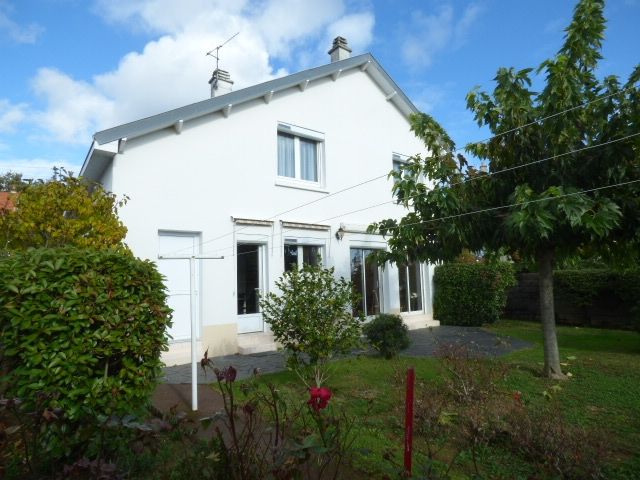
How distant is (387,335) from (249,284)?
375 cm

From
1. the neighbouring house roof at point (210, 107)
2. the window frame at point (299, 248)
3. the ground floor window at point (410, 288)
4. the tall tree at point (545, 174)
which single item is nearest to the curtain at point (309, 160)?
the neighbouring house roof at point (210, 107)

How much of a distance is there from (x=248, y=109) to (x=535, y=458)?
9.72 meters

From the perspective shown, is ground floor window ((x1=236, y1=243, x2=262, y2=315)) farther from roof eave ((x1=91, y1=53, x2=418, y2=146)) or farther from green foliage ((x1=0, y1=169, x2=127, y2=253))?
green foliage ((x1=0, y1=169, x2=127, y2=253))

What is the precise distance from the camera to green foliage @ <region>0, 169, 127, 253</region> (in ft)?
24.0

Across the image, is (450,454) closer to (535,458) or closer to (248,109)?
(535,458)

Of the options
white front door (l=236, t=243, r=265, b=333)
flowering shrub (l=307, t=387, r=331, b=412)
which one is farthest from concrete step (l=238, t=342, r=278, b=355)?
flowering shrub (l=307, t=387, r=331, b=412)

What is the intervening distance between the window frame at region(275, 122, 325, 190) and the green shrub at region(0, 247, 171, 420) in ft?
26.7

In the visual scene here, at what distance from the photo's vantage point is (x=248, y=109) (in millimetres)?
11430

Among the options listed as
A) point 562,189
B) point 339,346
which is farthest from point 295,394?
point 562,189

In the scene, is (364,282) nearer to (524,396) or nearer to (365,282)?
(365,282)

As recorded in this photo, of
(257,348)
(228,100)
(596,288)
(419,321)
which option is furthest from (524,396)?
(596,288)

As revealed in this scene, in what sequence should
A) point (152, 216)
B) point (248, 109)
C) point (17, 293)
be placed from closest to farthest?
point (17, 293)
point (152, 216)
point (248, 109)

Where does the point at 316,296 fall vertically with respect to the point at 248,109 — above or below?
below

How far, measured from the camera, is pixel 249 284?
11117mm
